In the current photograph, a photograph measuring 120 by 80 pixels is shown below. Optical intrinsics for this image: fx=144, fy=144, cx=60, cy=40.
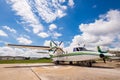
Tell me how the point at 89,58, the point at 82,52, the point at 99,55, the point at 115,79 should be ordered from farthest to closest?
the point at 82,52 → the point at 89,58 → the point at 99,55 → the point at 115,79

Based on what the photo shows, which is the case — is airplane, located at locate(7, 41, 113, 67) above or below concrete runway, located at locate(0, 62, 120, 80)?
above

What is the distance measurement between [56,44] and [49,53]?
4.80 metres

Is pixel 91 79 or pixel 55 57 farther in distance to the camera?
pixel 55 57

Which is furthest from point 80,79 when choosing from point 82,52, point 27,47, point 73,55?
point 27,47

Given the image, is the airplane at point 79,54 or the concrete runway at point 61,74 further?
the airplane at point 79,54

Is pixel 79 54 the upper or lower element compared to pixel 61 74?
upper

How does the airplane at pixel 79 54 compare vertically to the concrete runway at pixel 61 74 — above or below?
above

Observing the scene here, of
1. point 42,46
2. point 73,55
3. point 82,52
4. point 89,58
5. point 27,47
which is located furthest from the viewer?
point 42,46

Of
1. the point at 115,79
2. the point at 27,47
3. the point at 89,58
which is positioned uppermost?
the point at 27,47

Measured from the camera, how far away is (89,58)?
57.8ft

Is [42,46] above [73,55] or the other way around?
above

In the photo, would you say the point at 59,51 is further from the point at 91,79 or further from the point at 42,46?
the point at 91,79

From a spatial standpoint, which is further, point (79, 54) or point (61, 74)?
point (79, 54)

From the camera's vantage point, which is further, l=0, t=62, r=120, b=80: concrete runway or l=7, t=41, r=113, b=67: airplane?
l=7, t=41, r=113, b=67: airplane
